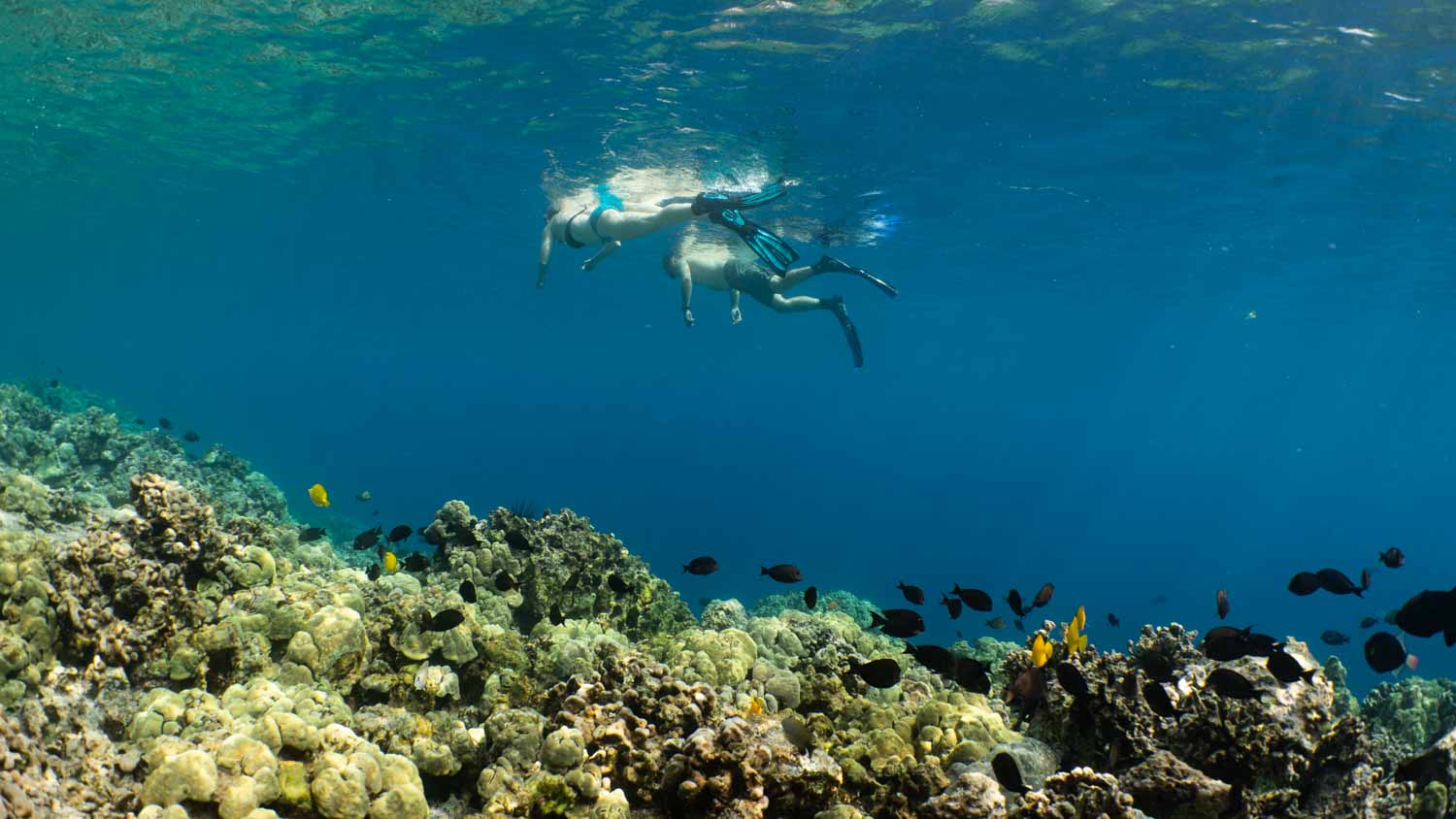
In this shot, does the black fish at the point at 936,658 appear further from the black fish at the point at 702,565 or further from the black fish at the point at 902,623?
the black fish at the point at 702,565

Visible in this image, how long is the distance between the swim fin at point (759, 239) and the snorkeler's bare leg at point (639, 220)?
2.59 feet

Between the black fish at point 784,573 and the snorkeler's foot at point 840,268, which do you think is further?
the snorkeler's foot at point 840,268

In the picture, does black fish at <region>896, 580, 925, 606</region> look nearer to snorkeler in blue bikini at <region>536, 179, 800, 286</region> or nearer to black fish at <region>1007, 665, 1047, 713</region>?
black fish at <region>1007, 665, 1047, 713</region>

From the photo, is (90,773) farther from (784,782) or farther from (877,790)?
(877,790)

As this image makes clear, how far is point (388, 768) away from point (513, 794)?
28.3 inches

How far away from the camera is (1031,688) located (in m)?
5.07

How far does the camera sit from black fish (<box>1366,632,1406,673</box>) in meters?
5.66

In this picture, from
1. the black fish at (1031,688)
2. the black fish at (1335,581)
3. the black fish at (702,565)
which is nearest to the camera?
the black fish at (1031,688)

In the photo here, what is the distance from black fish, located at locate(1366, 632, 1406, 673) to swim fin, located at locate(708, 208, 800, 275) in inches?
453

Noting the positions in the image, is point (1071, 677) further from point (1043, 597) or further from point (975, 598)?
point (1043, 597)

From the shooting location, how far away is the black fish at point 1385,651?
223 inches

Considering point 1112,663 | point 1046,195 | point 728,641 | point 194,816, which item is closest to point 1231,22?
point 1046,195

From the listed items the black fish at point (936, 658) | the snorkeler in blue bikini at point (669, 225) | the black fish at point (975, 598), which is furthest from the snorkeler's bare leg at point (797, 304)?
the black fish at point (936, 658)

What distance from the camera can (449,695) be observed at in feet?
19.0
